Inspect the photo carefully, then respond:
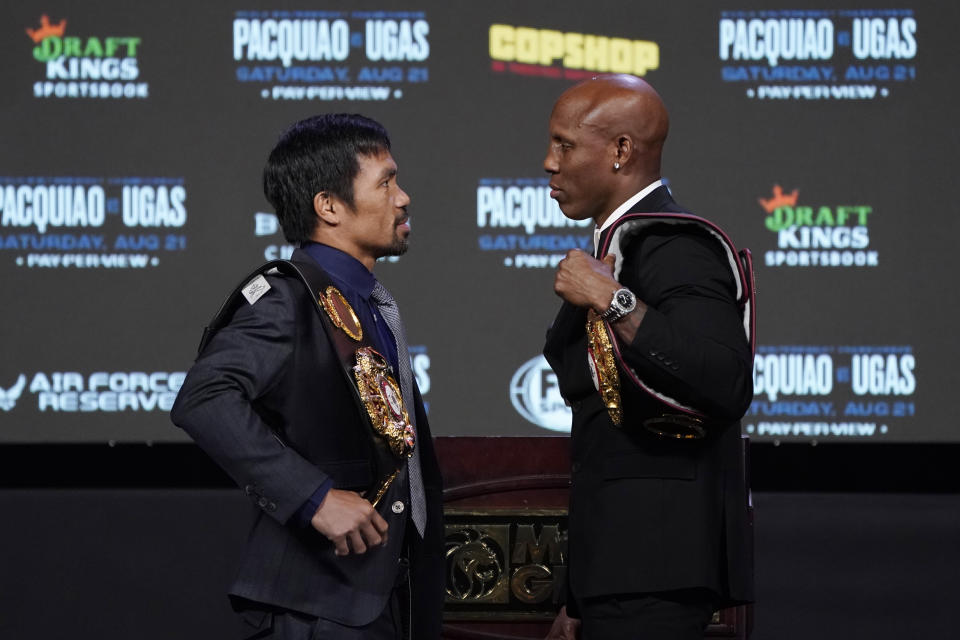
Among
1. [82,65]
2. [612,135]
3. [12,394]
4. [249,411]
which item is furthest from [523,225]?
[249,411]

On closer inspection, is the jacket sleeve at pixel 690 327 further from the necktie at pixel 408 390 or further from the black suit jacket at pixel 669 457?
the necktie at pixel 408 390

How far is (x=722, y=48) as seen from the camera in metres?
5.87

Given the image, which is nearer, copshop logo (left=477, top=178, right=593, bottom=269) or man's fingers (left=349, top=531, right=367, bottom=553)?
man's fingers (left=349, top=531, right=367, bottom=553)

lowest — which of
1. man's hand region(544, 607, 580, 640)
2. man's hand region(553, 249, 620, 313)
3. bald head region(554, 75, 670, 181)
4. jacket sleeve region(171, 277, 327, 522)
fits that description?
man's hand region(544, 607, 580, 640)

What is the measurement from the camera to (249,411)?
1557mm

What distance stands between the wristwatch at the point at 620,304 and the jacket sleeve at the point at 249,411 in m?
0.43

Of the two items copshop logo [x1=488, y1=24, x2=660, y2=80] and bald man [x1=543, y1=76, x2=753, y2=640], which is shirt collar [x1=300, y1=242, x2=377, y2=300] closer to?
bald man [x1=543, y1=76, x2=753, y2=640]

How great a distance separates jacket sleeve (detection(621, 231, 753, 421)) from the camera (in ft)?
5.08

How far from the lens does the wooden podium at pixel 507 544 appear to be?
2.29 m

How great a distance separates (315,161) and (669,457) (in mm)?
676

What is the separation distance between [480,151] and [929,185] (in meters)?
2.23

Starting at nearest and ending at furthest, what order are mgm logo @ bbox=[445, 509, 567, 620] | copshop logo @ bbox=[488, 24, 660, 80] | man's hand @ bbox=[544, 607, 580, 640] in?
man's hand @ bbox=[544, 607, 580, 640]
mgm logo @ bbox=[445, 509, 567, 620]
copshop logo @ bbox=[488, 24, 660, 80]

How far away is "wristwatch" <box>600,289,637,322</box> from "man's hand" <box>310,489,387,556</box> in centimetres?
40

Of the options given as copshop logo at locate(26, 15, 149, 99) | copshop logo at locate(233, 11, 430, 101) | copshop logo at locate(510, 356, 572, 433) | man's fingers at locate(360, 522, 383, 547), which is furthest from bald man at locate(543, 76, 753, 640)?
copshop logo at locate(26, 15, 149, 99)
